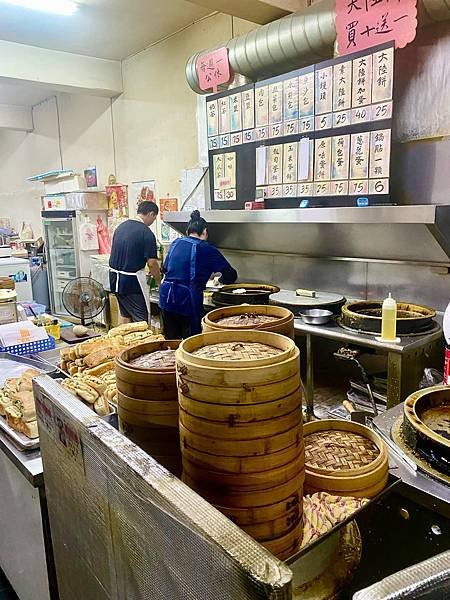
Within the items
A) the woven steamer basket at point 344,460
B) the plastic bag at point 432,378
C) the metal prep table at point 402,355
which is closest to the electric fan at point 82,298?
the metal prep table at point 402,355

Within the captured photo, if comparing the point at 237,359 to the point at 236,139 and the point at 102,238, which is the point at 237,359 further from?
the point at 102,238

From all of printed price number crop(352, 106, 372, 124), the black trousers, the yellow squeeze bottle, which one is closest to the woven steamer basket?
the yellow squeeze bottle

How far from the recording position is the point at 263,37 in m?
3.24

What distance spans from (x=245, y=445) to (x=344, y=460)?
0.41 metres

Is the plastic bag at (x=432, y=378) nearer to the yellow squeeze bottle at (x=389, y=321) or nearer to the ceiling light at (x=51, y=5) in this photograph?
the yellow squeeze bottle at (x=389, y=321)

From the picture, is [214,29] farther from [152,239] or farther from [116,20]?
[152,239]

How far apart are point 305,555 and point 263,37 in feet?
10.9

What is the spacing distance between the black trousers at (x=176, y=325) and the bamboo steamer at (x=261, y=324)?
102 inches

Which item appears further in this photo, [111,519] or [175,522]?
[111,519]

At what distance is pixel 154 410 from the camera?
1.02 meters

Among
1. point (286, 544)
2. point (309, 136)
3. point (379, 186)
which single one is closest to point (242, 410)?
point (286, 544)

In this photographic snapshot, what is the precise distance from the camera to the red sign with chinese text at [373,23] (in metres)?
2.48

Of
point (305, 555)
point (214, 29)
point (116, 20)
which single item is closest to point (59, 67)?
point (116, 20)

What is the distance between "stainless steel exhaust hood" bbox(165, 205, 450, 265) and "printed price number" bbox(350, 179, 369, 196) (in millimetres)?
142
